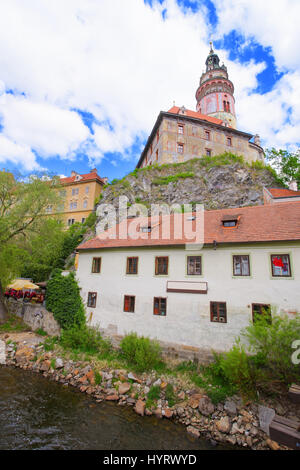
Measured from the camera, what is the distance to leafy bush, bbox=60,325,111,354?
14.6 metres

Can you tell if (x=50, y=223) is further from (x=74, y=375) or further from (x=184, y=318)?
(x=184, y=318)

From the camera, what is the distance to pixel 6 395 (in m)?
10.8

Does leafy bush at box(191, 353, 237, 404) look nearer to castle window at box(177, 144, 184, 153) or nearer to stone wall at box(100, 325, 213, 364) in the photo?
stone wall at box(100, 325, 213, 364)

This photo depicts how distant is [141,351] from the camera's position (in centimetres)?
1247

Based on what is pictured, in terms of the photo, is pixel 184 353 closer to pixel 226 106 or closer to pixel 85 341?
pixel 85 341

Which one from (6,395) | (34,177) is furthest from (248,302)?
(34,177)

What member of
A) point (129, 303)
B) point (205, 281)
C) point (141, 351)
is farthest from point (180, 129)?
point (141, 351)

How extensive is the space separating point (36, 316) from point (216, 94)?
177 feet

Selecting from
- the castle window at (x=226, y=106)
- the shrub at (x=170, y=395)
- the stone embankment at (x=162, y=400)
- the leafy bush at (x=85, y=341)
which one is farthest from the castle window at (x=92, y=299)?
the castle window at (x=226, y=106)

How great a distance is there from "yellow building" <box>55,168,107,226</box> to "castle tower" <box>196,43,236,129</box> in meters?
29.2

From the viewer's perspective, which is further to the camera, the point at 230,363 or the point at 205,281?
the point at 205,281

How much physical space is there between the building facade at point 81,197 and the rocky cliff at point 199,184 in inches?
258
